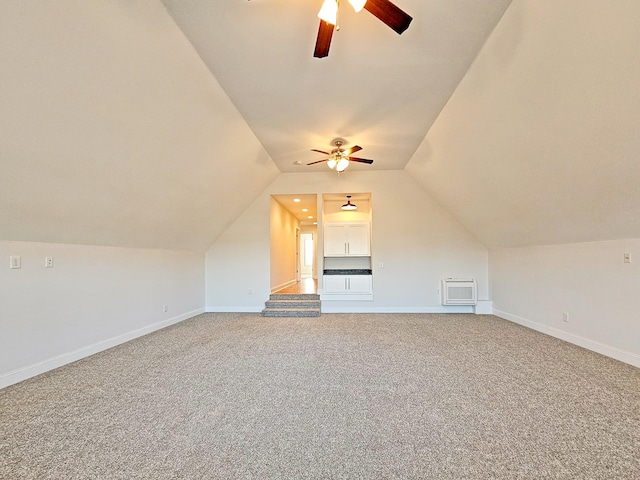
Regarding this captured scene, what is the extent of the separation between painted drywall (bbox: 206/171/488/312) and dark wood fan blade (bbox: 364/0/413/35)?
473 cm

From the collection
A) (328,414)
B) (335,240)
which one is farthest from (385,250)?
(328,414)

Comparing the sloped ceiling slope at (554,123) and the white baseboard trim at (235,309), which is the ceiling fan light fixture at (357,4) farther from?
the white baseboard trim at (235,309)

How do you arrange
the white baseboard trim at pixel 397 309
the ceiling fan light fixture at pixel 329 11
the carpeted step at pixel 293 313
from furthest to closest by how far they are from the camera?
1. the white baseboard trim at pixel 397 309
2. the carpeted step at pixel 293 313
3. the ceiling fan light fixture at pixel 329 11

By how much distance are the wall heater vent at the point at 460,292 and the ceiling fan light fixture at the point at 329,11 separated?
564 centimetres

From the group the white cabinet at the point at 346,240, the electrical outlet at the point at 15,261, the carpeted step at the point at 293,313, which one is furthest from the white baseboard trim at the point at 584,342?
the electrical outlet at the point at 15,261

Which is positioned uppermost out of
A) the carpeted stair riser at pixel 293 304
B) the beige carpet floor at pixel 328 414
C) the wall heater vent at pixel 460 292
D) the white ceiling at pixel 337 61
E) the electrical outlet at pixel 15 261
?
the white ceiling at pixel 337 61

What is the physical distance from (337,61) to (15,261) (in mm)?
3917

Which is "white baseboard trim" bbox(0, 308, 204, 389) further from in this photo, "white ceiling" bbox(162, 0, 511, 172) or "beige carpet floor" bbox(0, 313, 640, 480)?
"white ceiling" bbox(162, 0, 511, 172)

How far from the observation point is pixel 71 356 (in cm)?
354

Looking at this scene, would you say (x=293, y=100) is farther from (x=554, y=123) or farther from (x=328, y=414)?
(x=328, y=414)

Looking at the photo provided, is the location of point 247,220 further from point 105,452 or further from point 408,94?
point 105,452

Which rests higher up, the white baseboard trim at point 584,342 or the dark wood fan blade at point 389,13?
the dark wood fan blade at point 389,13

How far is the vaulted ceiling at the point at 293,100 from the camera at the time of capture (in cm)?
208

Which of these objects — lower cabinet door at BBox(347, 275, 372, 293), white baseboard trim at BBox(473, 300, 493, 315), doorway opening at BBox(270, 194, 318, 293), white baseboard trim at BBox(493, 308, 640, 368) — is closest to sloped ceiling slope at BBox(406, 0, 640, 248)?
white baseboard trim at BBox(493, 308, 640, 368)
